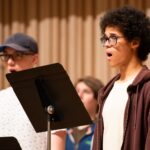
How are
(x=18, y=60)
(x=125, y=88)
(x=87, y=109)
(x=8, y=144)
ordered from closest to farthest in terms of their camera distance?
(x=8, y=144), (x=125, y=88), (x=18, y=60), (x=87, y=109)

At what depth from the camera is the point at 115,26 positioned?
7.38 ft

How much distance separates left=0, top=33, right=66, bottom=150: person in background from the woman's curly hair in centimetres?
→ 53

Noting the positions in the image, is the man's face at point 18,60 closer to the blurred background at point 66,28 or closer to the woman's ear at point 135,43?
the woman's ear at point 135,43

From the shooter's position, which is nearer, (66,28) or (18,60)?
(18,60)

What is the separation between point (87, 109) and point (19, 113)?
92 centimetres

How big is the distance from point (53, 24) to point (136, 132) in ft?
6.80

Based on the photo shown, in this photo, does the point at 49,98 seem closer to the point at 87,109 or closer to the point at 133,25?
the point at 133,25

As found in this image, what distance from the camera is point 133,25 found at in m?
2.23

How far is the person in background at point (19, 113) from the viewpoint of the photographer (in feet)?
7.98

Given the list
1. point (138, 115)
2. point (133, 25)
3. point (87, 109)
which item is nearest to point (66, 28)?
point (87, 109)

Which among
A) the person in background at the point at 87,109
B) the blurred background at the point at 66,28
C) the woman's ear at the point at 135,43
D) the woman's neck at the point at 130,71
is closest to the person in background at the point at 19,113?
the woman's neck at the point at 130,71

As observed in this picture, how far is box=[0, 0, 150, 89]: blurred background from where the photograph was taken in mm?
3762

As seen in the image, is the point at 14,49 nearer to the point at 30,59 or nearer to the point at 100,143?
the point at 30,59

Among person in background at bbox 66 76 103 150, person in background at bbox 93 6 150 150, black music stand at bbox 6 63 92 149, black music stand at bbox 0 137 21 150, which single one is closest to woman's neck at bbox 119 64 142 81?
person in background at bbox 93 6 150 150
